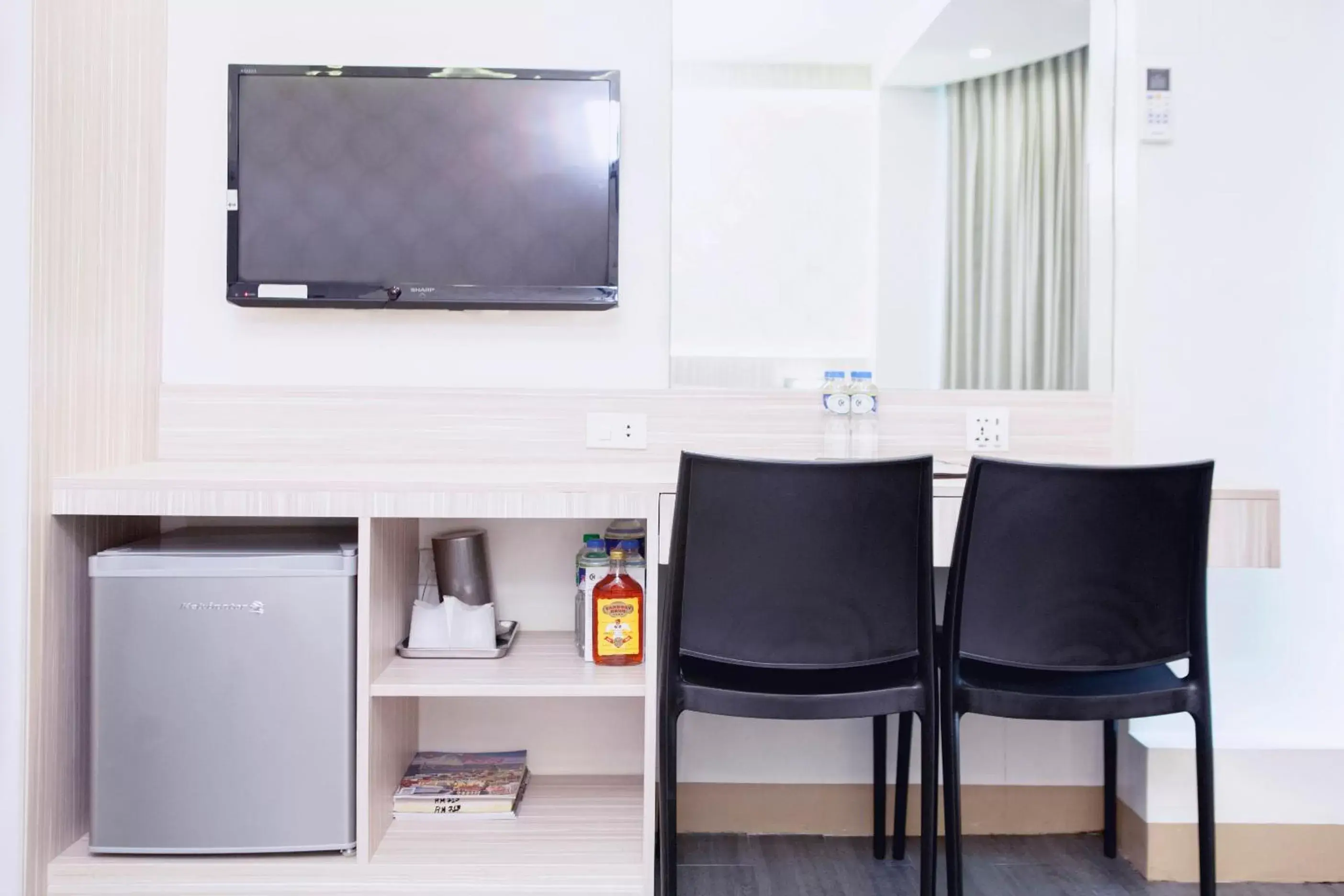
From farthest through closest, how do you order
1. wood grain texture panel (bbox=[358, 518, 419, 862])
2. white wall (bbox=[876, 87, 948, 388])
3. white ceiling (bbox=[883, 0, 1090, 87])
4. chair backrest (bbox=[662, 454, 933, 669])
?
white ceiling (bbox=[883, 0, 1090, 87]) → white wall (bbox=[876, 87, 948, 388]) → wood grain texture panel (bbox=[358, 518, 419, 862]) → chair backrest (bbox=[662, 454, 933, 669])

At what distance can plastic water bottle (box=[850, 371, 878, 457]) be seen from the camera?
2.05 metres

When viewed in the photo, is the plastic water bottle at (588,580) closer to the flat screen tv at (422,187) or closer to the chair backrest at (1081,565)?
the flat screen tv at (422,187)

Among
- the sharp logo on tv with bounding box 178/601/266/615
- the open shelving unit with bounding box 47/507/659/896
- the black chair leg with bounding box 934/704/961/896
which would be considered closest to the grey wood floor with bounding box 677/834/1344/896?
the open shelving unit with bounding box 47/507/659/896

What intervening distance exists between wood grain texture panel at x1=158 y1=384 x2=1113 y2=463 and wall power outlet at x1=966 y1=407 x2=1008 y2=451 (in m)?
0.01

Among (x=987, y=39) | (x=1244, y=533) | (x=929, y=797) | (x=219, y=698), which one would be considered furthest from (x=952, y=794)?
(x=987, y=39)

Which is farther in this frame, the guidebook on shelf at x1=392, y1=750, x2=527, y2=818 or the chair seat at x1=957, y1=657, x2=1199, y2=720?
the guidebook on shelf at x1=392, y1=750, x2=527, y2=818

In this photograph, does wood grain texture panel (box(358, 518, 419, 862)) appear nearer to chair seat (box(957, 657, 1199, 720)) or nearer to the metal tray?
the metal tray

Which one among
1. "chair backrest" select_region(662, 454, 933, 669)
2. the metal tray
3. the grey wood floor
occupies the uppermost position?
"chair backrest" select_region(662, 454, 933, 669)

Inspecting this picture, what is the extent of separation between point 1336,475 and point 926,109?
1.32 meters

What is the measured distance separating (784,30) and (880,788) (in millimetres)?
1793

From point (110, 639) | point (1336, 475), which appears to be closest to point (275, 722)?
point (110, 639)

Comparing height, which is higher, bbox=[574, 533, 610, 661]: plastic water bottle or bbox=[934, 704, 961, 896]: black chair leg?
bbox=[574, 533, 610, 661]: plastic water bottle

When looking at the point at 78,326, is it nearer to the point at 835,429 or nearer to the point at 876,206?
the point at 835,429

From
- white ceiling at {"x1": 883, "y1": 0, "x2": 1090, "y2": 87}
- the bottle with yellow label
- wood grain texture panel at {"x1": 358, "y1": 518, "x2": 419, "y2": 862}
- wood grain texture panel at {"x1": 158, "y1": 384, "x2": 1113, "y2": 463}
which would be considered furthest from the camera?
white ceiling at {"x1": 883, "y1": 0, "x2": 1090, "y2": 87}
